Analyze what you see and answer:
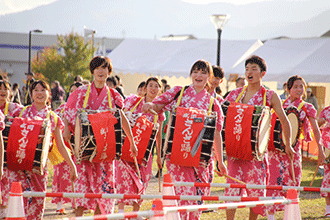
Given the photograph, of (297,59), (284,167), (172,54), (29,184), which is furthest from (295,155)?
(172,54)

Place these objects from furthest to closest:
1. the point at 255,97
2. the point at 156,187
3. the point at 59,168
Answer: the point at 156,187 < the point at 59,168 < the point at 255,97

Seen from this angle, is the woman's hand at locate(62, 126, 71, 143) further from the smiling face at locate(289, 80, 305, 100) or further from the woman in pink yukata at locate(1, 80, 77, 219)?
the smiling face at locate(289, 80, 305, 100)

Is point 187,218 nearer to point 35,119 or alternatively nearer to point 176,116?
point 176,116

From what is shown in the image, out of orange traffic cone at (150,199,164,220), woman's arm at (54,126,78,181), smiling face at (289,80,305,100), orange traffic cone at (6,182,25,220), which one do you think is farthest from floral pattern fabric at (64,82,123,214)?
smiling face at (289,80,305,100)

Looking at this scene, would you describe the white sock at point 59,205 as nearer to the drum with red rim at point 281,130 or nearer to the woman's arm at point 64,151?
the woman's arm at point 64,151

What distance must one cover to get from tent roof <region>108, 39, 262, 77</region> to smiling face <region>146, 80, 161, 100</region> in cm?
1159

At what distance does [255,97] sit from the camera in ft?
20.6

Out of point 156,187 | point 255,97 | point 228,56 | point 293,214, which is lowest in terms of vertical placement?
point 156,187

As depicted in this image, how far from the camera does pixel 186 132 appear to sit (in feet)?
17.8

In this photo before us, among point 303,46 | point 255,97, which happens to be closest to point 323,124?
point 255,97

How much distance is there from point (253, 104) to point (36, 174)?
8.33ft

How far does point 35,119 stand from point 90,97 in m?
0.73

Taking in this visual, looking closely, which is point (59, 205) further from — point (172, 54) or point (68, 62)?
point (68, 62)

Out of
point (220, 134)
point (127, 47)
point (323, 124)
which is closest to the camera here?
point (220, 134)
